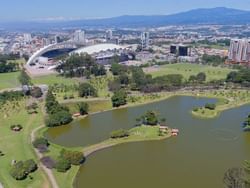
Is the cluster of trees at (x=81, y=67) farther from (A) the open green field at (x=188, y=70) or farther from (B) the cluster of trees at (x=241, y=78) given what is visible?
(B) the cluster of trees at (x=241, y=78)

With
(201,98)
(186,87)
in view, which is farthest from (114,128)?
(186,87)

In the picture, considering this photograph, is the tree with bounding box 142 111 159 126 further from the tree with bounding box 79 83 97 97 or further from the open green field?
the open green field

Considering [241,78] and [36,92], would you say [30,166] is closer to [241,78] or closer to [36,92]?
[36,92]

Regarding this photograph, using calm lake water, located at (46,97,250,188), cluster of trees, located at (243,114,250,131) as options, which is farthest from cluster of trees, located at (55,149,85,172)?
cluster of trees, located at (243,114,250,131)

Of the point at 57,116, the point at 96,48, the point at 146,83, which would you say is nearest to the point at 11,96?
the point at 57,116

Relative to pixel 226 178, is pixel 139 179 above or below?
below

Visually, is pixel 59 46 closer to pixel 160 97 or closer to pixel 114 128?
pixel 160 97

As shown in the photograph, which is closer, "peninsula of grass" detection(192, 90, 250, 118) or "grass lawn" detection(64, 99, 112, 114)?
"peninsula of grass" detection(192, 90, 250, 118)
